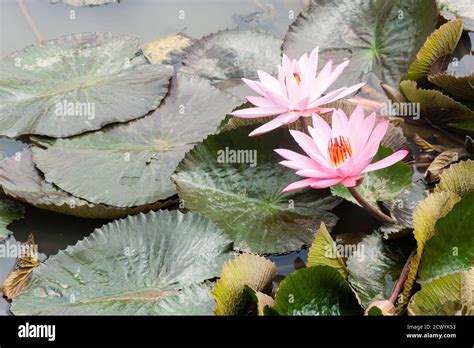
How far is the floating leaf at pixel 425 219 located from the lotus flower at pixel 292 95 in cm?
42

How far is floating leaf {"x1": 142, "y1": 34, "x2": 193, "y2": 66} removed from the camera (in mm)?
3225

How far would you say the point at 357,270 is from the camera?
7.16ft

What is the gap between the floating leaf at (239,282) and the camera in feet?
6.68

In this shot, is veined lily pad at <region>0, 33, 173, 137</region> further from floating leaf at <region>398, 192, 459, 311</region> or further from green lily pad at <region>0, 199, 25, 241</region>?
floating leaf at <region>398, 192, 459, 311</region>

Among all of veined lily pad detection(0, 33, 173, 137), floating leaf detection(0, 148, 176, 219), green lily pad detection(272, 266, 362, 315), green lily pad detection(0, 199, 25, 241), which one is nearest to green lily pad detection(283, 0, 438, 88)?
Answer: veined lily pad detection(0, 33, 173, 137)

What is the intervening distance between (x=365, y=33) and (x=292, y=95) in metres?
1.03

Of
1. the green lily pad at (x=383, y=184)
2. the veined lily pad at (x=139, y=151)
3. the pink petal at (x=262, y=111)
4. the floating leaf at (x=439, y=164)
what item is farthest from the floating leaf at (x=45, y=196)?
the floating leaf at (x=439, y=164)

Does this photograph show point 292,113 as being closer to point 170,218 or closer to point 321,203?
point 321,203

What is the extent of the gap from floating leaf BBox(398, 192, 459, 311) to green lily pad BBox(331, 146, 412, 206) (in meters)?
0.25

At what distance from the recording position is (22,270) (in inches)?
95.0

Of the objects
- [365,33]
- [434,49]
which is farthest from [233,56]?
[434,49]

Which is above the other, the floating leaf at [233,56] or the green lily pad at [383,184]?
the floating leaf at [233,56]

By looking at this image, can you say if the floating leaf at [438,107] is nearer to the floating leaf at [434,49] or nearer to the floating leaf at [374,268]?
the floating leaf at [434,49]
